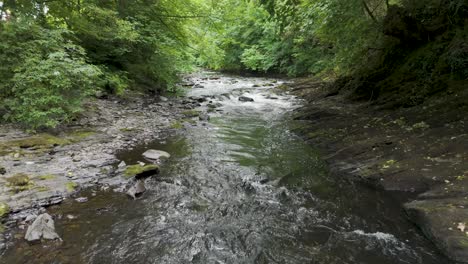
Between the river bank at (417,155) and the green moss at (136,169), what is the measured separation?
13.1 ft

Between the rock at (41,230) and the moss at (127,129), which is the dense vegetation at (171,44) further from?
the rock at (41,230)

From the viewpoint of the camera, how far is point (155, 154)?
7.82 metres

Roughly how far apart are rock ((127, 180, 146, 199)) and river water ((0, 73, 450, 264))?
0.51 ft

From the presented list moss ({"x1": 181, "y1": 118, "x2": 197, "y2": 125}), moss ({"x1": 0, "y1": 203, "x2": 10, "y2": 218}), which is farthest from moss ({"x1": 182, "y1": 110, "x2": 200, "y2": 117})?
moss ({"x1": 0, "y1": 203, "x2": 10, "y2": 218})

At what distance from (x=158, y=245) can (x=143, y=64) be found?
1146 centimetres

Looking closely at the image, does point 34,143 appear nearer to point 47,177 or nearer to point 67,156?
point 67,156

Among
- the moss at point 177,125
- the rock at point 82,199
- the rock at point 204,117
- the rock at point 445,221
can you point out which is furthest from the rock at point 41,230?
the rock at point 204,117

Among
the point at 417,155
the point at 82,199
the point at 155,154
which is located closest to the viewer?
the point at 82,199

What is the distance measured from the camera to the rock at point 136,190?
18.9ft

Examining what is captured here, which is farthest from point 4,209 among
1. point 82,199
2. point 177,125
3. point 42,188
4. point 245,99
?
point 245,99

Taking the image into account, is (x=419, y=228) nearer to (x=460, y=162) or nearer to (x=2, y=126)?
(x=460, y=162)

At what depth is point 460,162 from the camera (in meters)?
5.47

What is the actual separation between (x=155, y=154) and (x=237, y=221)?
3439 millimetres

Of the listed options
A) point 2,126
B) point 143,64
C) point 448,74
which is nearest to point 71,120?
point 2,126
